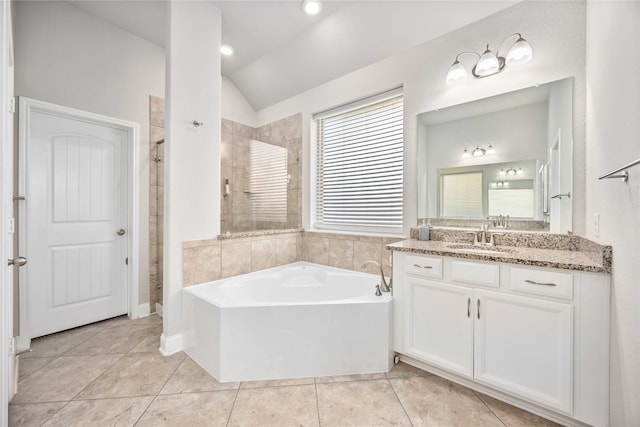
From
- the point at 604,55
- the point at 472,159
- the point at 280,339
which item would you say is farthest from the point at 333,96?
the point at 280,339

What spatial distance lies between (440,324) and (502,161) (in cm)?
127

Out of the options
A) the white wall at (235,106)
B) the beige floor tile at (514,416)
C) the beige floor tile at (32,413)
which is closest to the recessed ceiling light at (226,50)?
the white wall at (235,106)

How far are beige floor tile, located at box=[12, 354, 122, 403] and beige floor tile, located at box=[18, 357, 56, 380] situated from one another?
43mm

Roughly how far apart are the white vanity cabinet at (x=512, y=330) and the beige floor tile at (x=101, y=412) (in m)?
1.65

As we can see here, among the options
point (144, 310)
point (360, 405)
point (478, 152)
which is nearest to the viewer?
point (360, 405)

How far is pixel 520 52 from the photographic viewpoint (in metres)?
1.73

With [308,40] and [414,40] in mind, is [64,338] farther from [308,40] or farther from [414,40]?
[414,40]

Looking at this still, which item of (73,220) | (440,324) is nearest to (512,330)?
(440,324)

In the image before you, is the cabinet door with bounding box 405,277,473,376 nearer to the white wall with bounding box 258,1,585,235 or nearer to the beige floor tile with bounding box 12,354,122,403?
the white wall with bounding box 258,1,585,235

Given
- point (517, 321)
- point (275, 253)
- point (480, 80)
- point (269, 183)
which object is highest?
point (480, 80)

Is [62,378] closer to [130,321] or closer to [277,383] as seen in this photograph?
[130,321]

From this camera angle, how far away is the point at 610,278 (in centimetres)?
121

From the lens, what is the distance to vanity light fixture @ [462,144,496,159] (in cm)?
200

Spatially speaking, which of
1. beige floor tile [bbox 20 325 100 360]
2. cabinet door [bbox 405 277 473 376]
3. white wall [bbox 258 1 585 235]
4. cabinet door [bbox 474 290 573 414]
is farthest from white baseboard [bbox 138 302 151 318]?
cabinet door [bbox 474 290 573 414]
